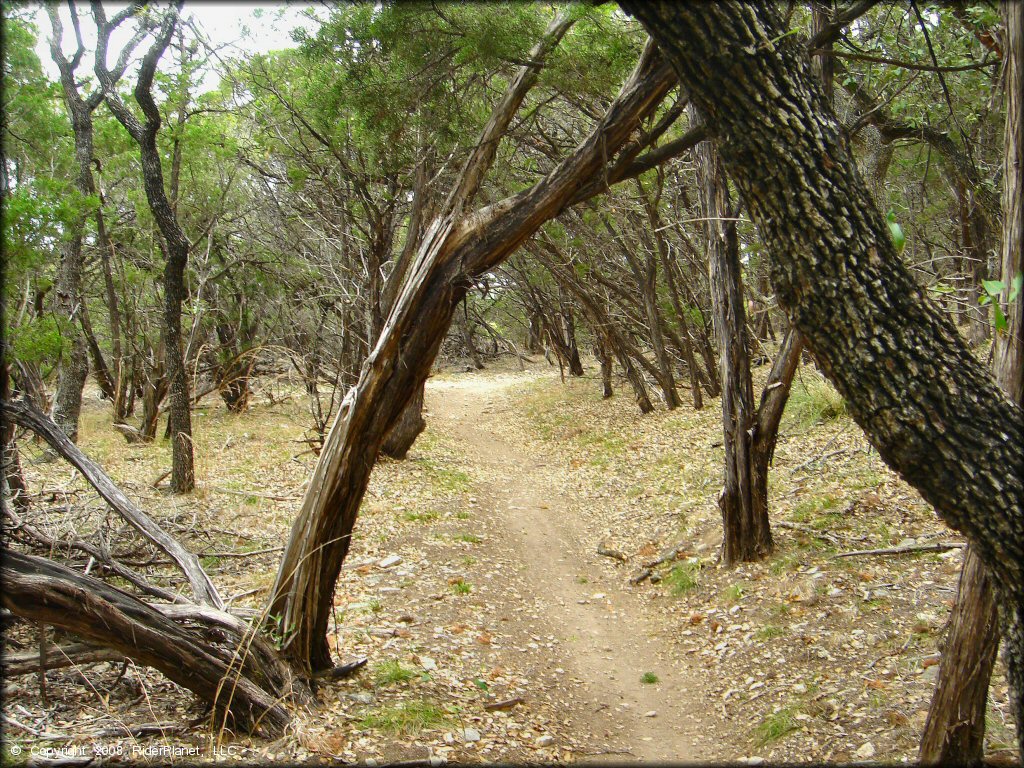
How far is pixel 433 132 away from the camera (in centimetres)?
682

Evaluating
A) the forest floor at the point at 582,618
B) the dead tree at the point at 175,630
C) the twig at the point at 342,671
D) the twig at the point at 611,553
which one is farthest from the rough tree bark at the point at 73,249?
the twig at the point at 342,671

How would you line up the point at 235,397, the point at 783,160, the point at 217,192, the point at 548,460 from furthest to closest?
the point at 235,397 < the point at 217,192 < the point at 548,460 < the point at 783,160

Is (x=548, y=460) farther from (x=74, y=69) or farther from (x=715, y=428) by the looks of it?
(x=74, y=69)

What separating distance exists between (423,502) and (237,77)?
23.8 feet

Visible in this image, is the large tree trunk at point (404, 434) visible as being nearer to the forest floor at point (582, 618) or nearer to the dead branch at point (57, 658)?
the forest floor at point (582, 618)

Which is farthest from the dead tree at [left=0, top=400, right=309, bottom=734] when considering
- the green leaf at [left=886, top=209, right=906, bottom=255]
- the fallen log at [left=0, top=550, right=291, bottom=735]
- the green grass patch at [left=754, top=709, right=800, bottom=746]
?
the green leaf at [left=886, top=209, right=906, bottom=255]

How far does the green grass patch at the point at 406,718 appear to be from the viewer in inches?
157

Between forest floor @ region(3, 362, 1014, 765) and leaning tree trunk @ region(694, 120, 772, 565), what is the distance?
289mm

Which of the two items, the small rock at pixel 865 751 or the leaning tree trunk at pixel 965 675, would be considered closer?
the leaning tree trunk at pixel 965 675

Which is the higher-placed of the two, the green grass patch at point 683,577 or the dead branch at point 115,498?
the dead branch at point 115,498

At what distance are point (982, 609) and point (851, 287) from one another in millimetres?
1612

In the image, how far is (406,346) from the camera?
423 centimetres

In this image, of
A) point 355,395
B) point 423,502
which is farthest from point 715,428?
point 355,395

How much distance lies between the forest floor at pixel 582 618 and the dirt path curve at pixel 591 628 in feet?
0.07
